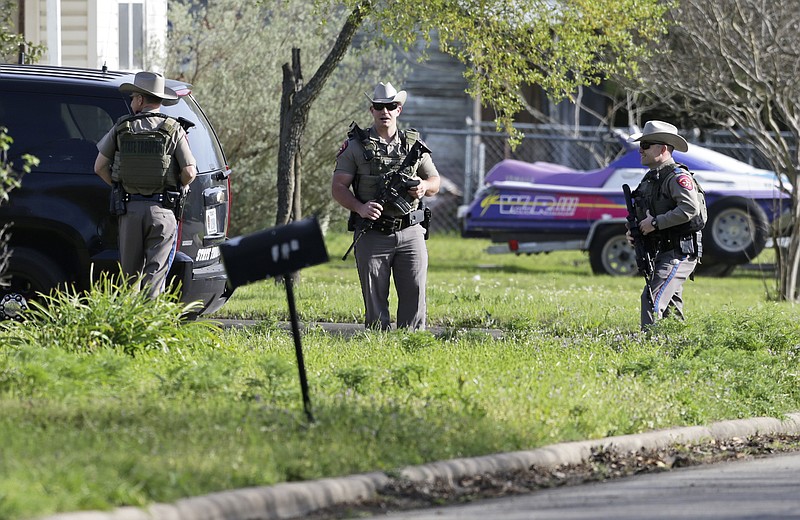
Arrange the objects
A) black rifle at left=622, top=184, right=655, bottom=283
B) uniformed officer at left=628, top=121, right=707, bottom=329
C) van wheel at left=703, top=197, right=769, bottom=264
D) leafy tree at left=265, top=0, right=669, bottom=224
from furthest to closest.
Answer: van wheel at left=703, top=197, right=769, bottom=264, leafy tree at left=265, top=0, right=669, bottom=224, black rifle at left=622, top=184, right=655, bottom=283, uniformed officer at left=628, top=121, right=707, bottom=329

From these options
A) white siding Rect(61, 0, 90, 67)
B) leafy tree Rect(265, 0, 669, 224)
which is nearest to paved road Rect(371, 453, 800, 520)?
leafy tree Rect(265, 0, 669, 224)

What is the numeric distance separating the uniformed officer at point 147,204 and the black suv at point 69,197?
0.28 meters

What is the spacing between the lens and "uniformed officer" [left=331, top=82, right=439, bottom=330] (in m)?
9.41

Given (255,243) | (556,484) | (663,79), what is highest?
(663,79)

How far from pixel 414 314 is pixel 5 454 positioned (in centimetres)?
447

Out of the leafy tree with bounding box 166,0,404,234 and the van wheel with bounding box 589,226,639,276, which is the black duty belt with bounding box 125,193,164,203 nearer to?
the leafy tree with bounding box 166,0,404,234

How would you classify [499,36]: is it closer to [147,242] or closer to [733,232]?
[147,242]

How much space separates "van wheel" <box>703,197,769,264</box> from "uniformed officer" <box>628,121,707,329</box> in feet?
28.7

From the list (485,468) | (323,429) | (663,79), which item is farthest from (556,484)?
(663,79)

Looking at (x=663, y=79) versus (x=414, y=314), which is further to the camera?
(x=663, y=79)

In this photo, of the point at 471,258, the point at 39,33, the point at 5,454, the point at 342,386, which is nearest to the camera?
the point at 5,454

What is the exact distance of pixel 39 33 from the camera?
733 inches

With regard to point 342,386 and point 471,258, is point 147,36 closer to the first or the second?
point 471,258

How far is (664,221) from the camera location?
32.4 ft
